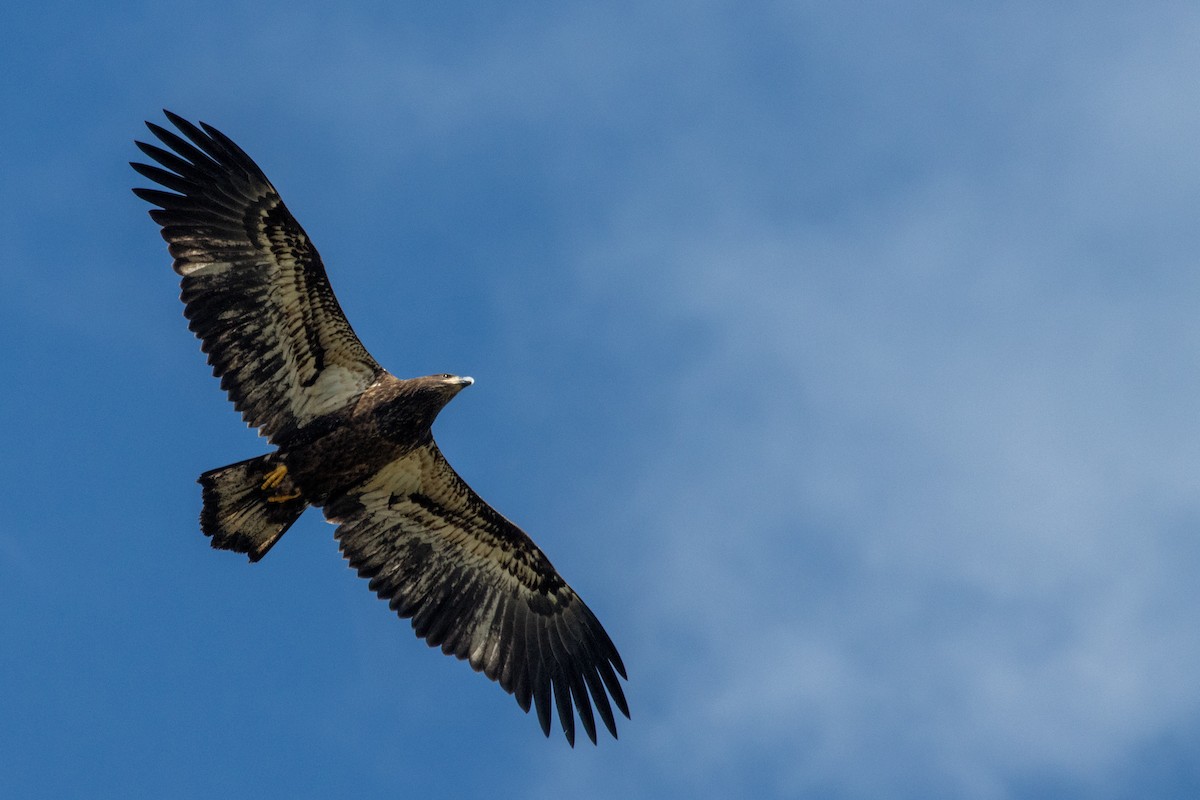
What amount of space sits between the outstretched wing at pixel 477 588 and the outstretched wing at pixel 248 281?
1718 mm

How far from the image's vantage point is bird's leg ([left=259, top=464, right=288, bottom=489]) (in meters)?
19.6

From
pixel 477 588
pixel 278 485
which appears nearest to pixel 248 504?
pixel 278 485

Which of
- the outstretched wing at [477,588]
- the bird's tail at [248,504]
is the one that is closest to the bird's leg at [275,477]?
the bird's tail at [248,504]

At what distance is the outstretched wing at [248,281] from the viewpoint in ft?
64.7

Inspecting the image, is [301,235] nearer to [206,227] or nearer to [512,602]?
[206,227]

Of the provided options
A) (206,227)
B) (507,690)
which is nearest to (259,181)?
(206,227)

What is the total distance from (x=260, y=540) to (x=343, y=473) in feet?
4.55

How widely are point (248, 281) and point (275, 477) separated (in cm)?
251

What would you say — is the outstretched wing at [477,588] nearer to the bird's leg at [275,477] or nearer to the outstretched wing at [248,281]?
the bird's leg at [275,477]

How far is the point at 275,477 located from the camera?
19.7m

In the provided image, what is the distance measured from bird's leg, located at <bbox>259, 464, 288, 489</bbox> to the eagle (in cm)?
2

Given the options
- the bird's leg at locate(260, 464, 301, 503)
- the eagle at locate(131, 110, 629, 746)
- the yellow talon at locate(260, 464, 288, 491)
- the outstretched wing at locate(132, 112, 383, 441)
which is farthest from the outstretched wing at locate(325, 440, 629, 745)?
the outstretched wing at locate(132, 112, 383, 441)

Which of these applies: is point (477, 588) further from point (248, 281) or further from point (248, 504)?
point (248, 281)

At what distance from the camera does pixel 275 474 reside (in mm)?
19688
